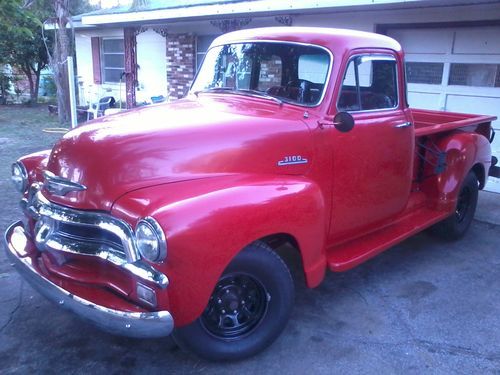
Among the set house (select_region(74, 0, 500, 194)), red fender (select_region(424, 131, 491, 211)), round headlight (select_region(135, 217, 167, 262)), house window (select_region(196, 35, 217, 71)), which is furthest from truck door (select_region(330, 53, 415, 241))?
house window (select_region(196, 35, 217, 71))

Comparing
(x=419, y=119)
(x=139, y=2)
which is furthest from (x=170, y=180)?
(x=139, y=2)

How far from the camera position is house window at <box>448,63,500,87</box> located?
23.1 feet

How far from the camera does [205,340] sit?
2.85 meters

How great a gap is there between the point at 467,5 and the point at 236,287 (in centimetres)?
601

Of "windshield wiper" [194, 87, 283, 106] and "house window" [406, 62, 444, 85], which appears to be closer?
"windshield wiper" [194, 87, 283, 106]

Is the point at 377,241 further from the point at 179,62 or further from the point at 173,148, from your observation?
the point at 179,62

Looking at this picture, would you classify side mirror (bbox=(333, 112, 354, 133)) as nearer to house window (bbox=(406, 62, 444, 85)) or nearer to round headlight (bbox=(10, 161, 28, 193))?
round headlight (bbox=(10, 161, 28, 193))

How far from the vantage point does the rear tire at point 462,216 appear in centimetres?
513

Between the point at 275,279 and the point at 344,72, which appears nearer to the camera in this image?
the point at 275,279

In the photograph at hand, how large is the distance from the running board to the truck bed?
0.82m

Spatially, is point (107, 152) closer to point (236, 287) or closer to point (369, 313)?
point (236, 287)

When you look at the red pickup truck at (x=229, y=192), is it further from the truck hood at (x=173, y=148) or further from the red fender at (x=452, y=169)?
the red fender at (x=452, y=169)

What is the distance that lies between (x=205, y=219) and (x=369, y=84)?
223 centimetres

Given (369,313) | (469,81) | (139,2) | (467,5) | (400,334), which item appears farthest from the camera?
(139,2)
